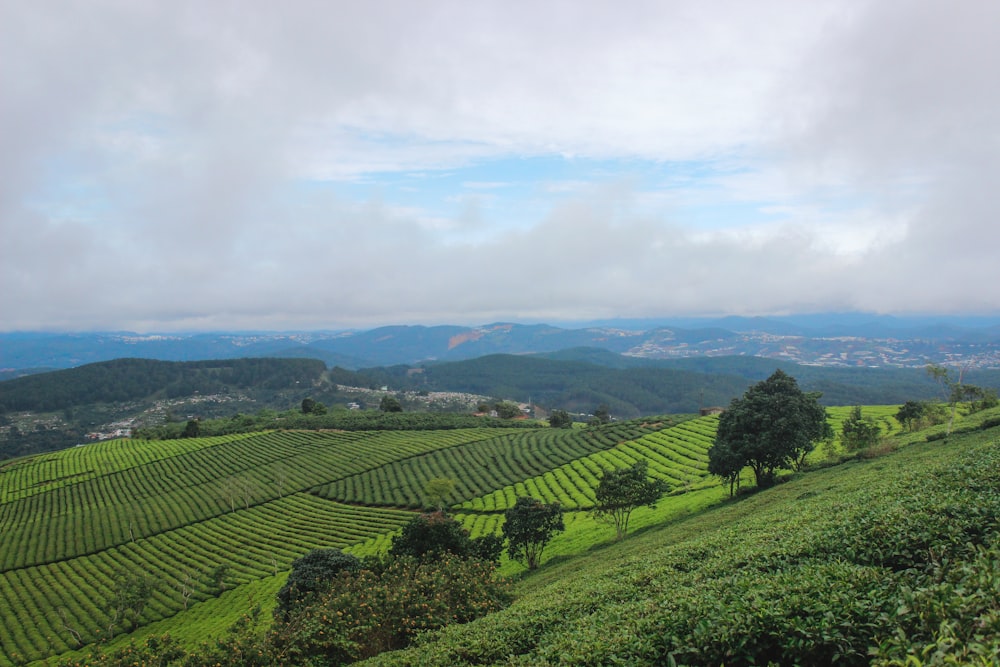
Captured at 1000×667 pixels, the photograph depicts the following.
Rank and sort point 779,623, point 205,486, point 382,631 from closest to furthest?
point 779,623, point 382,631, point 205,486

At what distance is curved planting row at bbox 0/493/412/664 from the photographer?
45.4 meters

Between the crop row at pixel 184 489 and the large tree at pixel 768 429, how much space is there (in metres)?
62.2

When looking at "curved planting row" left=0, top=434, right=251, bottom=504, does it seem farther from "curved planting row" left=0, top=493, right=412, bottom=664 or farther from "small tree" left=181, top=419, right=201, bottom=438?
"curved planting row" left=0, top=493, right=412, bottom=664

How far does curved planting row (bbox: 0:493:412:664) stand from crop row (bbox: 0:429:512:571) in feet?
12.0

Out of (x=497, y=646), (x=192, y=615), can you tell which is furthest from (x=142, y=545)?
(x=497, y=646)

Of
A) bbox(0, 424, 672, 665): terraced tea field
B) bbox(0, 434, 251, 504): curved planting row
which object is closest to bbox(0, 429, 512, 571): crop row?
bbox(0, 424, 672, 665): terraced tea field

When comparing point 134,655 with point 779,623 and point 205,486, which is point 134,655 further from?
point 205,486

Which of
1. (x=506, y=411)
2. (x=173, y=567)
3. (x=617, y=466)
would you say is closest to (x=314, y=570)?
(x=173, y=567)

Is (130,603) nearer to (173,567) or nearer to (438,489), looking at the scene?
(173,567)

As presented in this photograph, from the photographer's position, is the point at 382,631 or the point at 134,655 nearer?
the point at 382,631

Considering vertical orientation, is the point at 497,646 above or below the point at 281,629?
Result: above

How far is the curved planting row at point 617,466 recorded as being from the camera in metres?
56.3

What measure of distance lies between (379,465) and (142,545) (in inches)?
1306

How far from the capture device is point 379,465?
84.8m
